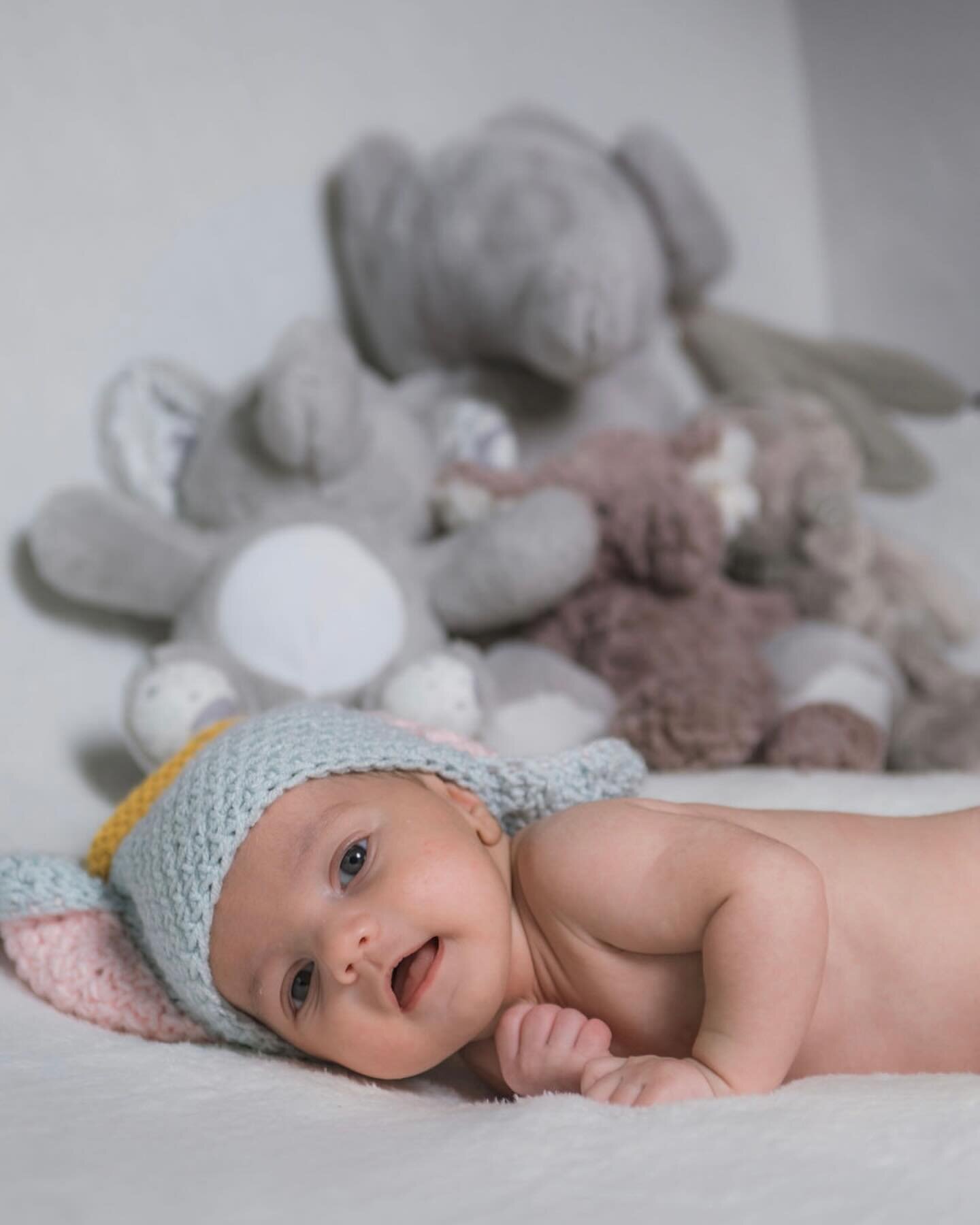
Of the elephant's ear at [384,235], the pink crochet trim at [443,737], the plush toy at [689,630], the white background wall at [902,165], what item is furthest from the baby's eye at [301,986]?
the white background wall at [902,165]

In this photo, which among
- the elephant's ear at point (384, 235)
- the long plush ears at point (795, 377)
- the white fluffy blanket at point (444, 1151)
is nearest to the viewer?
the white fluffy blanket at point (444, 1151)

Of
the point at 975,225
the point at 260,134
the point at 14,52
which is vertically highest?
the point at 14,52

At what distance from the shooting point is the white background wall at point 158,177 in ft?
4.38

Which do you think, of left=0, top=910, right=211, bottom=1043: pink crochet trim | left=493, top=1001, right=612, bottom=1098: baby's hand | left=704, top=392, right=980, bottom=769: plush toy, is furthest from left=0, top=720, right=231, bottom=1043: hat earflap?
left=704, top=392, right=980, bottom=769: plush toy

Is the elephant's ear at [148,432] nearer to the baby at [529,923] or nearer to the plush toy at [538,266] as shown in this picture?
the plush toy at [538,266]

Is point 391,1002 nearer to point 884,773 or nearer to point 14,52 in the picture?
point 884,773

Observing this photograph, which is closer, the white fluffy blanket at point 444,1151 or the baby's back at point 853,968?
the white fluffy blanket at point 444,1151

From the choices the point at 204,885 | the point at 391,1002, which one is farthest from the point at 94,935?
the point at 391,1002

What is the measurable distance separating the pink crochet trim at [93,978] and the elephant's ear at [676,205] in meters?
1.17

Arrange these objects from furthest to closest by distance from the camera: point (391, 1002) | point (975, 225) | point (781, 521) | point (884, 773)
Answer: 1. point (975, 225)
2. point (781, 521)
3. point (884, 773)
4. point (391, 1002)


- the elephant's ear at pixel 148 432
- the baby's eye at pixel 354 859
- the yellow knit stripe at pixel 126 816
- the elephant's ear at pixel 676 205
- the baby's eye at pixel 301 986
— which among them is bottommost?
the baby's eye at pixel 301 986

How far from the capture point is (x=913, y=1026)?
0.88m

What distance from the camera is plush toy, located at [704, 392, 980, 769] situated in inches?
55.6

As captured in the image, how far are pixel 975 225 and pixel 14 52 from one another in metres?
1.43
